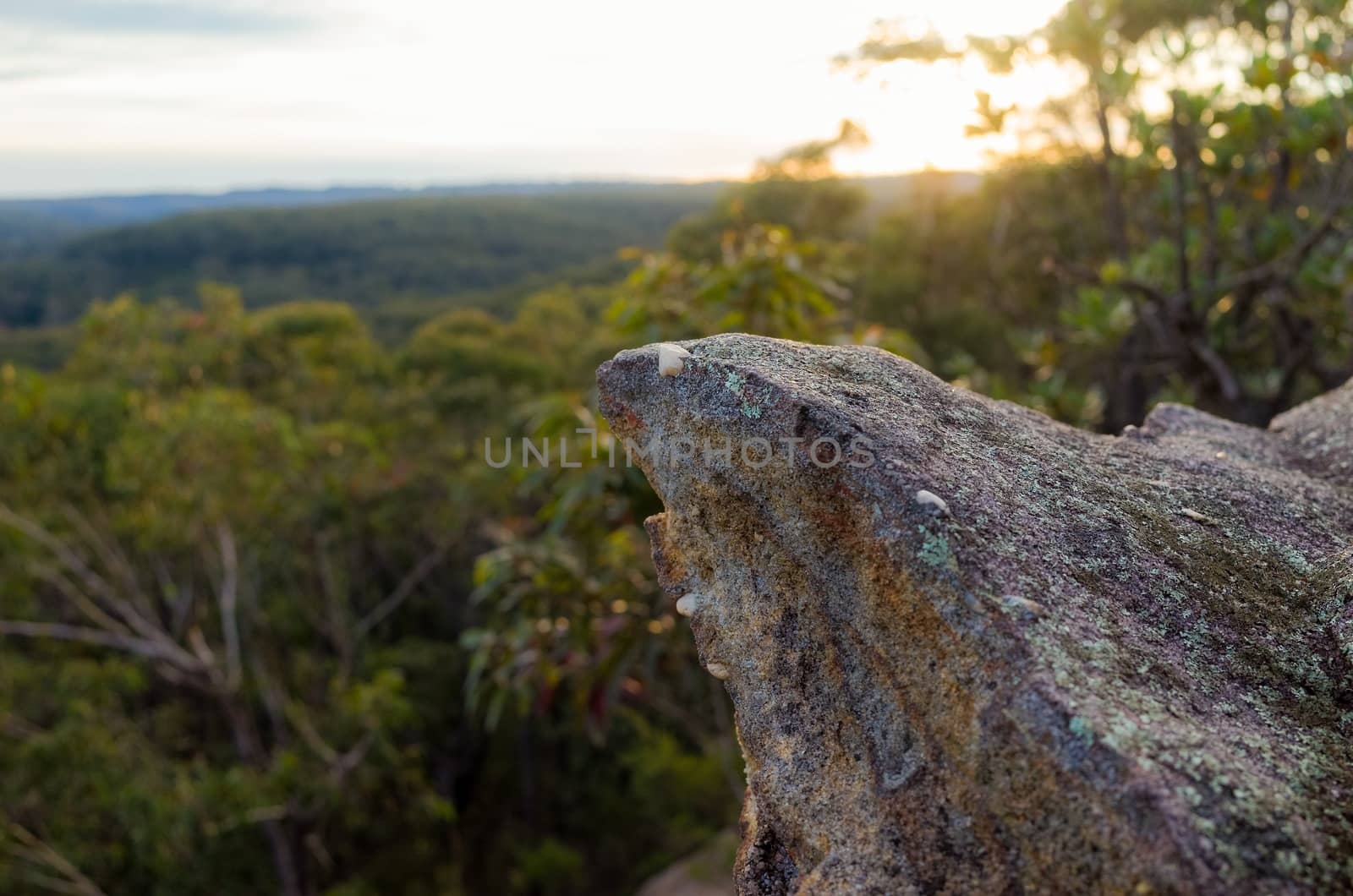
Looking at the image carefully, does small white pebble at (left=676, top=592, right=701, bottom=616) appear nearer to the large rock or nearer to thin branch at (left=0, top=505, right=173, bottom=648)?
the large rock

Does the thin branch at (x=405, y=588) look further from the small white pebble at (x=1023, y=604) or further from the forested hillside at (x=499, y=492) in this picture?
the small white pebble at (x=1023, y=604)

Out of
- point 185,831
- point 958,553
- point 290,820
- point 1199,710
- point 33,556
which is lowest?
point 290,820

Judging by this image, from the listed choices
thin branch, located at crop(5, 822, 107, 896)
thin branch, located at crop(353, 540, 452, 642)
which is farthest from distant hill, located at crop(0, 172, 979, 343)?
thin branch, located at crop(5, 822, 107, 896)

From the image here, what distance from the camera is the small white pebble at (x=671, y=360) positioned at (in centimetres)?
195

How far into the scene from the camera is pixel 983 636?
1521mm

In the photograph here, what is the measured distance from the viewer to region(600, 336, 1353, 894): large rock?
1378 mm

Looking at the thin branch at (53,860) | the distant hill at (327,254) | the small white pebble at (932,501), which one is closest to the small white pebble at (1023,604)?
the small white pebble at (932,501)

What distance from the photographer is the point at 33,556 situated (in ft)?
33.3

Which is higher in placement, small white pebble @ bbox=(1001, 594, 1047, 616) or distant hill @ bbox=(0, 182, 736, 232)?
distant hill @ bbox=(0, 182, 736, 232)

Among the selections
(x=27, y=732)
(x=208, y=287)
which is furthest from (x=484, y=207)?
(x=27, y=732)

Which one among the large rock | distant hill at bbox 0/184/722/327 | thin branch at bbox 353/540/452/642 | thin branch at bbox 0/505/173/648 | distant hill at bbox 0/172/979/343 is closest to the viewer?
the large rock

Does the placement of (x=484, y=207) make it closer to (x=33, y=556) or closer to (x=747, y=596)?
(x=33, y=556)

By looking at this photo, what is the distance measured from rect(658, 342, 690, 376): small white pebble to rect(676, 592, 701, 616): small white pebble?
0.50m

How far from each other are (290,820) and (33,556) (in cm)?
426
